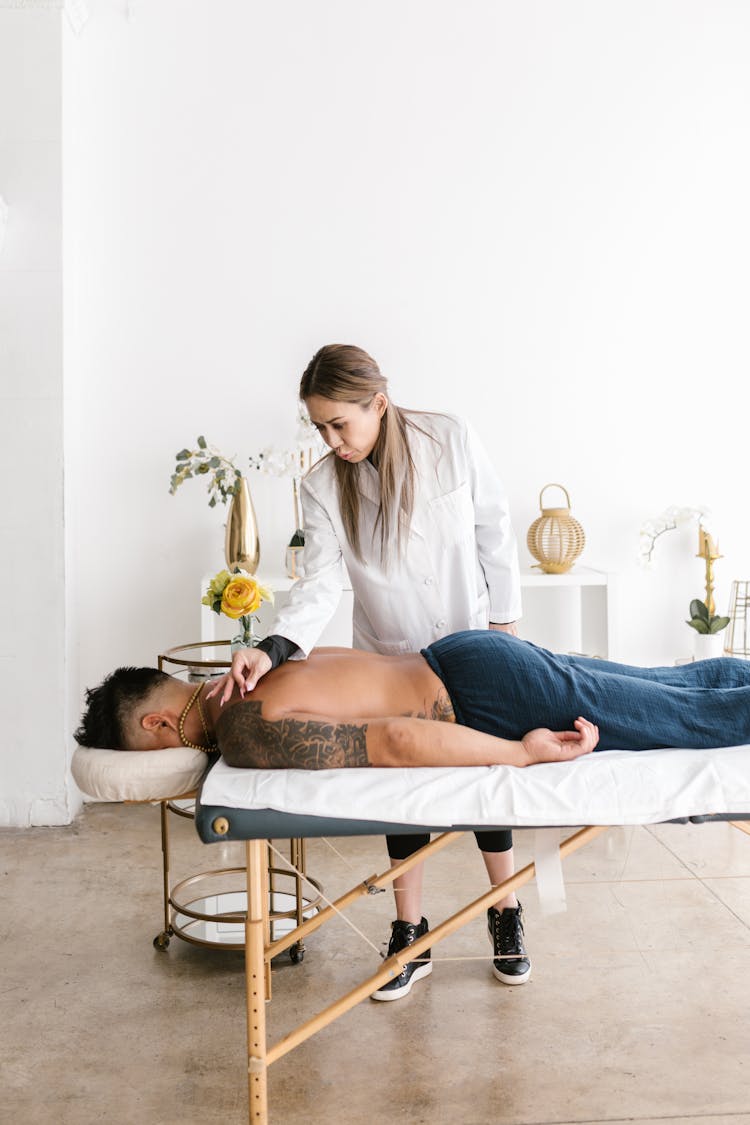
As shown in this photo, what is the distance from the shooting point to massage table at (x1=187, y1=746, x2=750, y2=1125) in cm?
151

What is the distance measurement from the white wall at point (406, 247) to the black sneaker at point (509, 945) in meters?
1.66

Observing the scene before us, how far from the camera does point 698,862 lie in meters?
2.82

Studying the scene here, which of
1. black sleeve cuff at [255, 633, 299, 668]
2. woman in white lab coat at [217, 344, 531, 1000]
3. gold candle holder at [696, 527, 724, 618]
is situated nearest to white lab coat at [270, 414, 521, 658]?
woman in white lab coat at [217, 344, 531, 1000]

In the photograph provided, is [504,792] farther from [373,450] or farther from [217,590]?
[217,590]

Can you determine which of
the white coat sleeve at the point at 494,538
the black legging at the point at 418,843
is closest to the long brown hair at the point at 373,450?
the white coat sleeve at the point at 494,538

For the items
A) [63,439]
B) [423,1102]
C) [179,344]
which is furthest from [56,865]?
[179,344]

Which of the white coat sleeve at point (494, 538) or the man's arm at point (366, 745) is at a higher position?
the white coat sleeve at point (494, 538)

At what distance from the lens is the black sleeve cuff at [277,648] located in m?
1.81

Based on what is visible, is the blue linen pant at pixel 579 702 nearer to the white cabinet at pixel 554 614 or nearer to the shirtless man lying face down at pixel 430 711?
the shirtless man lying face down at pixel 430 711

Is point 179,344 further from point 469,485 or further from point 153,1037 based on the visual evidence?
point 153,1037

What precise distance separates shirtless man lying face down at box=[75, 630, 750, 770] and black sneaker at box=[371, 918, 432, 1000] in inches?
23.3

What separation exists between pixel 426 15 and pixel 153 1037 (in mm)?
3133

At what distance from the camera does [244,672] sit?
1784 mm

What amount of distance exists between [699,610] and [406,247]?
5.14 ft
